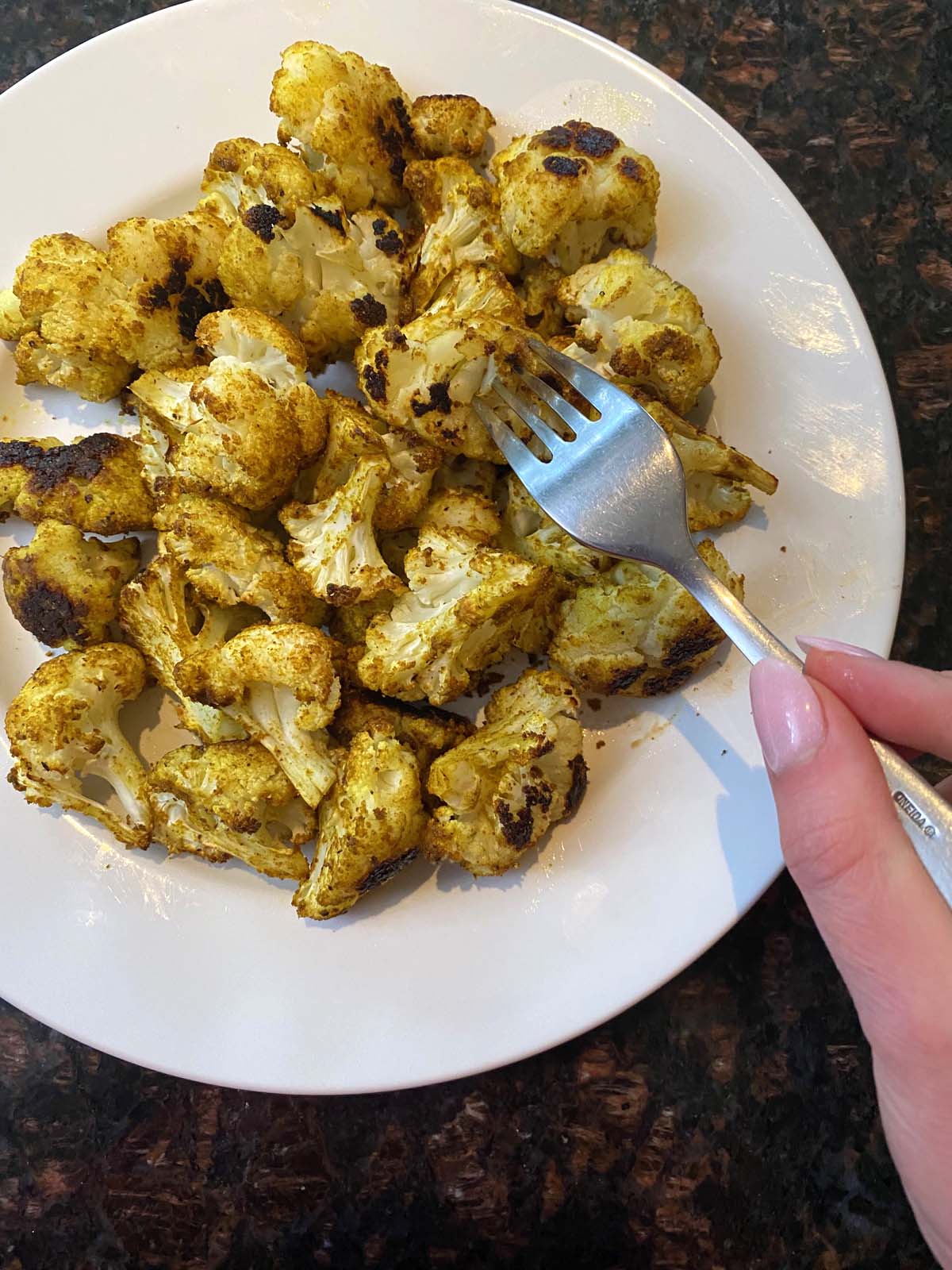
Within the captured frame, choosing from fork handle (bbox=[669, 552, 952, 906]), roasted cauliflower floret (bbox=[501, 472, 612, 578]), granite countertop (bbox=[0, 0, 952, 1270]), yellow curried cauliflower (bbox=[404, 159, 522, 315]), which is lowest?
granite countertop (bbox=[0, 0, 952, 1270])

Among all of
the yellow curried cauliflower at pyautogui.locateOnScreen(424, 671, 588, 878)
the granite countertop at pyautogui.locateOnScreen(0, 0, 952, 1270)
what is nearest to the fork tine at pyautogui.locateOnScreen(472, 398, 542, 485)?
the yellow curried cauliflower at pyautogui.locateOnScreen(424, 671, 588, 878)

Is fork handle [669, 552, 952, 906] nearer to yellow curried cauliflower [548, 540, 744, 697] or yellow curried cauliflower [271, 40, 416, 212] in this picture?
yellow curried cauliflower [548, 540, 744, 697]

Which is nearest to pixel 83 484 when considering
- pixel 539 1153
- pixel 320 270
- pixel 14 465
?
pixel 14 465

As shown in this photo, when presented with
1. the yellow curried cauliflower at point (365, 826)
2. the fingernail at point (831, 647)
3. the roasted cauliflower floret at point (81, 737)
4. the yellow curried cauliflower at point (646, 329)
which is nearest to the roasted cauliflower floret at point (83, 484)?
the roasted cauliflower floret at point (81, 737)

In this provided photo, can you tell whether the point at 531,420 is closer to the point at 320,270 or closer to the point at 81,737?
the point at 320,270

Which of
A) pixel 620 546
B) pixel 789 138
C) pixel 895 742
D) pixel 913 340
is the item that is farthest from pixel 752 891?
pixel 789 138

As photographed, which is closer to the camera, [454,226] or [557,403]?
[557,403]
